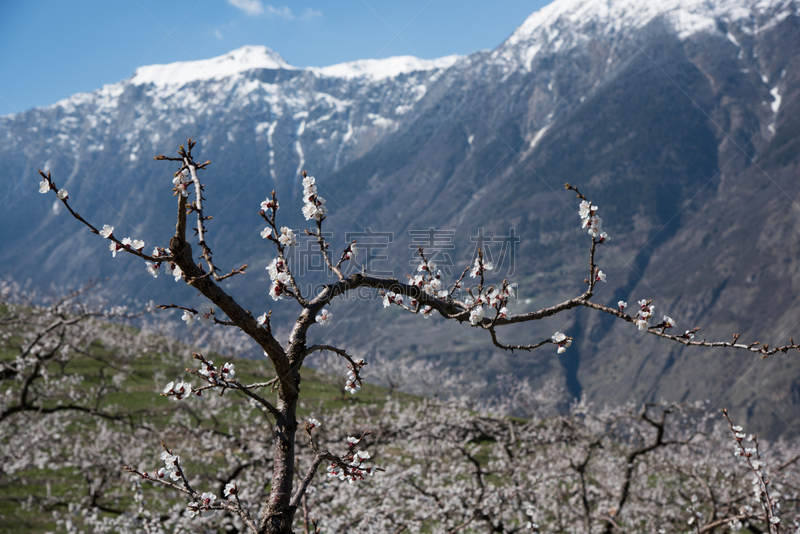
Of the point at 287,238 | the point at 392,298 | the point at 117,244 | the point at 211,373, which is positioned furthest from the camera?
the point at 392,298

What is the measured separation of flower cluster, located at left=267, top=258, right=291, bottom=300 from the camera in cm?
307

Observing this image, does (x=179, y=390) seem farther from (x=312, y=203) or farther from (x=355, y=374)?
(x=312, y=203)

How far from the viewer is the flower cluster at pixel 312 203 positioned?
3368 mm

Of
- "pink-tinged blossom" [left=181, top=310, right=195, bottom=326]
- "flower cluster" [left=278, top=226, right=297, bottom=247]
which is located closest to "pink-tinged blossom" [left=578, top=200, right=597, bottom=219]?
"flower cluster" [left=278, top=226, right=297, bottom=247]

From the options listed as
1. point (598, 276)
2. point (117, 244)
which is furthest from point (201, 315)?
point (598, 276)

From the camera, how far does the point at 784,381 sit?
588 feet

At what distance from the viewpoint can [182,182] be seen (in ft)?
8.06

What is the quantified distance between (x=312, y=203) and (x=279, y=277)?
2.05 ft

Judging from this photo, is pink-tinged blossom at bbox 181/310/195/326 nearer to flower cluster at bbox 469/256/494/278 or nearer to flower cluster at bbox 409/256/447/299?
flower cluster at bbox 409/256/447/299

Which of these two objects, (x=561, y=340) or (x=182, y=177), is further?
(x=561, y=340)

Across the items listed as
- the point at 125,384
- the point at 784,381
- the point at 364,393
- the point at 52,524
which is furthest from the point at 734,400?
the point at 52,524

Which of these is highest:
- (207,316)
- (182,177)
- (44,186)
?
(44,186)

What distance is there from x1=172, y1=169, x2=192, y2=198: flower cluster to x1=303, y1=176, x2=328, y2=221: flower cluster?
3.03 ft

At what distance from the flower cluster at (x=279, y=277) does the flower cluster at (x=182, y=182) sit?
0.77 m
